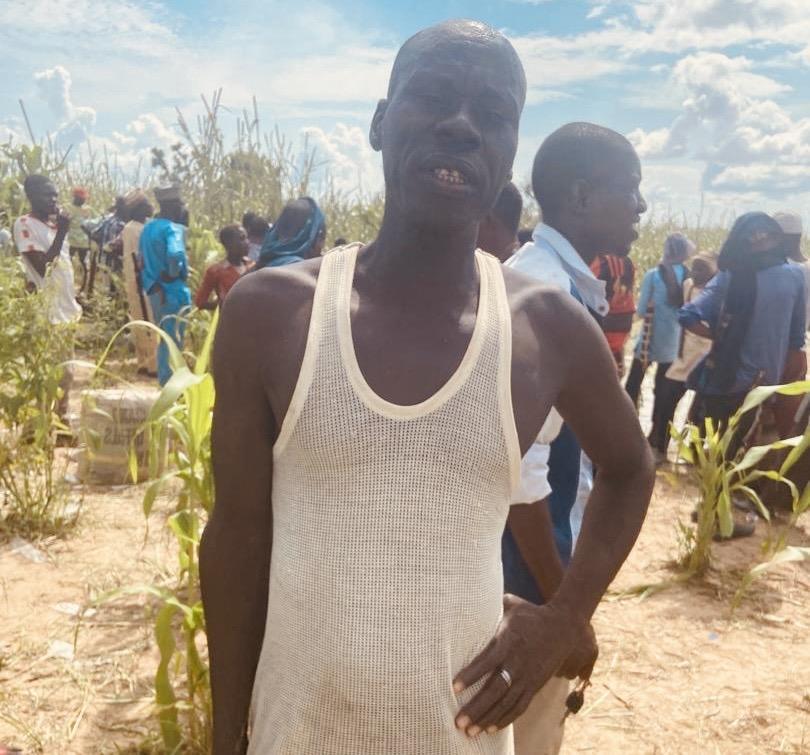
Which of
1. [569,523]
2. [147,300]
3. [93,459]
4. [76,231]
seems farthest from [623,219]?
[76,231]

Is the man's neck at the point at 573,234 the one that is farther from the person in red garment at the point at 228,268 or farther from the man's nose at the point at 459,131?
the person in red garment at the point at 228,268

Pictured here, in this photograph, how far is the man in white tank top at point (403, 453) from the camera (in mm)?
943

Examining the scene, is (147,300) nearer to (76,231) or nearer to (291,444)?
(76,231)

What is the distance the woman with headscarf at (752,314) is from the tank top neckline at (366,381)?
3456 millimetres

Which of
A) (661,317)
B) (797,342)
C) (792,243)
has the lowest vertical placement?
(661,317)

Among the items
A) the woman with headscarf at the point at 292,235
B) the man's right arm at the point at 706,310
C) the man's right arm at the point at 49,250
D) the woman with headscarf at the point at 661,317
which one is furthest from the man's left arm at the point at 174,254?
the man's right arm at the point at 706,310

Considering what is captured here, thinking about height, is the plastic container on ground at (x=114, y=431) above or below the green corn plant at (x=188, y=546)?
below

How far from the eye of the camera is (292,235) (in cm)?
406

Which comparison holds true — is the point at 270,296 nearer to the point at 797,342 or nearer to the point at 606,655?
the point at 606,655

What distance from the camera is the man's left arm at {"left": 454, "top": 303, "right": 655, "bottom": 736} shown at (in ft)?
3.29

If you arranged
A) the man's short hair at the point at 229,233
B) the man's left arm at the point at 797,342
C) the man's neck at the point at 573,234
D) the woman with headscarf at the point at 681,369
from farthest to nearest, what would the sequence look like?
the man's short hair at the point at 229,233
the woman with headscarf at the point at 681,369
the man's left arm at the point at 797,342
the man's neck at the point at 573,234

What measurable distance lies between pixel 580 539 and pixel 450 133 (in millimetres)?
588

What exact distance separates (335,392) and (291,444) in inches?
3.3

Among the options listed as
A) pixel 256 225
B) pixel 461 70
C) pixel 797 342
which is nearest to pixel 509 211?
pixel 461 70
